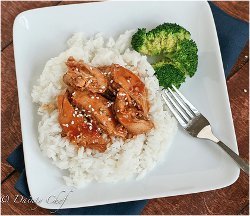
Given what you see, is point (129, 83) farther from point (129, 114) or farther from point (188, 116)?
point (188, 116)

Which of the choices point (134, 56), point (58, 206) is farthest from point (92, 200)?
point (134, 56)

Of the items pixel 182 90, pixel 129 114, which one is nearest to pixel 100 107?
pixel 129 114

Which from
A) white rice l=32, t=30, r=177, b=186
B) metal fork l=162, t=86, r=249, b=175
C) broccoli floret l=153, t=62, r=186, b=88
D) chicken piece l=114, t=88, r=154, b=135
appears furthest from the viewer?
broccoli floret l=153, t=62, r=186, b=88

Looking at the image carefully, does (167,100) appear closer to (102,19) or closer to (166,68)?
(166,68)

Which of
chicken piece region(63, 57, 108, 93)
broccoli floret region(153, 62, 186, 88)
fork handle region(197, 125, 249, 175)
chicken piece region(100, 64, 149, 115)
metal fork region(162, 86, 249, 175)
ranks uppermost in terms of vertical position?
chicken piece region(63, 57, 108, 93)

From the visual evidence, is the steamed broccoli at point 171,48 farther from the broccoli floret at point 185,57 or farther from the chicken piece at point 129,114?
the chicken piece at point 129,114

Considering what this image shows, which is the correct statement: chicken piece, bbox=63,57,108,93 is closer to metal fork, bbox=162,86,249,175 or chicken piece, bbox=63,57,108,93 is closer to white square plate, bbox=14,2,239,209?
white square plate, bbox=14,2,239,209

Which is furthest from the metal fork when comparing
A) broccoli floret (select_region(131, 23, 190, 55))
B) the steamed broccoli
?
broccoli floret (select_region(131, 23, 190, 55))

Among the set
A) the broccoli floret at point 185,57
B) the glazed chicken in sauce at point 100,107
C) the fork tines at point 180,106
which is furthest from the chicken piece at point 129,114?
the broccoli floret at point 185,57
